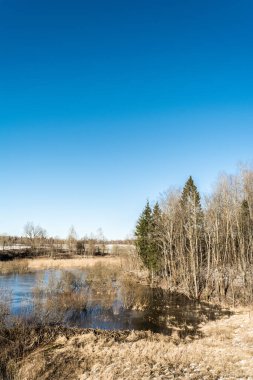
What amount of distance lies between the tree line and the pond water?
2516mm

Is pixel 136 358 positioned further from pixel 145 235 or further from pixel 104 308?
pixel 145 235

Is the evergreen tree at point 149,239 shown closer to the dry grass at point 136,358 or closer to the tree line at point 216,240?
the tree line at point 216,240

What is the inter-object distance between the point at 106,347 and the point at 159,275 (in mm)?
24247

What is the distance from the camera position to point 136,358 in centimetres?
1094

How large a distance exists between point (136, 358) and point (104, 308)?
10326mm

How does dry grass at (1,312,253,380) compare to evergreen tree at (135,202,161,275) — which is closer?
dry grass at (1,312,253,380)

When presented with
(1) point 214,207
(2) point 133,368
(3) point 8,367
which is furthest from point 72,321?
(1) point 214,207

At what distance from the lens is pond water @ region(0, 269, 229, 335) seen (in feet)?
55.0

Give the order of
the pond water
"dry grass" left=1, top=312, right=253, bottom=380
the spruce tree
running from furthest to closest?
the spruce tree < the pond water < "dry grass" left=1, top=312, right=253, bottom=380

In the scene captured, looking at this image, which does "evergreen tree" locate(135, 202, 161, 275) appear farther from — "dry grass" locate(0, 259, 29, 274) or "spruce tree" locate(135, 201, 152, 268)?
"dry grass" locate(0, 259, 29, 274)

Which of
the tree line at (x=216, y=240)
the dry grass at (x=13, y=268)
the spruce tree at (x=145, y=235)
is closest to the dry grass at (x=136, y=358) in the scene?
the tree line at (x=216, y=240)

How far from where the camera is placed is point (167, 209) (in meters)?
34.2

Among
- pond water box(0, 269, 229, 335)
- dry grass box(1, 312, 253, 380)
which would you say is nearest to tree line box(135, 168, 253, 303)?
pond water box(0, 269, 229, 335)

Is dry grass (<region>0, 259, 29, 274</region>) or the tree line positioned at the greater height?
the tree line
